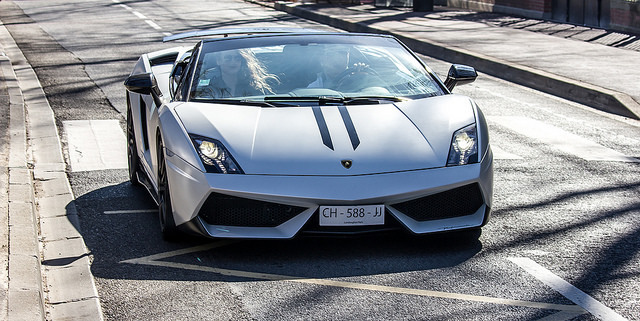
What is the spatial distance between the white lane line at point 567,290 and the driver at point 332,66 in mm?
1830

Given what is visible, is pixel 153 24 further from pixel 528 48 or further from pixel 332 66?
pixel 332 66

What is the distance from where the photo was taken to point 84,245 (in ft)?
19.5

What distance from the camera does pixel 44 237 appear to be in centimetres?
614

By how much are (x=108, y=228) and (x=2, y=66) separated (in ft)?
31.3

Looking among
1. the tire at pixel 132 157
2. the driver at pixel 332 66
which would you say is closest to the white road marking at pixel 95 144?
the tire at pixel 132 157

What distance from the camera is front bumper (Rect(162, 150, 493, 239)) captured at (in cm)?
543

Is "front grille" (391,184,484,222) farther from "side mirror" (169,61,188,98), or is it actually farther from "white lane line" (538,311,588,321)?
"side mirror" (169,61,188,98)

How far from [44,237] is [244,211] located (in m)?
1.43

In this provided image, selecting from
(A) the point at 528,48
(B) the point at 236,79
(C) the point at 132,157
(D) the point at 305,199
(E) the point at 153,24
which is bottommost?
(A) the point at 528,48

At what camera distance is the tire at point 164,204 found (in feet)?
19.2

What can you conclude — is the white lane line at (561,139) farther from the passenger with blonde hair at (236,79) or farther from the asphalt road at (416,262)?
the passenger with blonde hair at (236,79)

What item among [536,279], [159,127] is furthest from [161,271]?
[536,279]

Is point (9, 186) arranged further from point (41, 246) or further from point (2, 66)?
point (2, 66)

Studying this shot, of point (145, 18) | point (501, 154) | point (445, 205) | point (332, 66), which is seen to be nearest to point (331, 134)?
point (445, 205)
